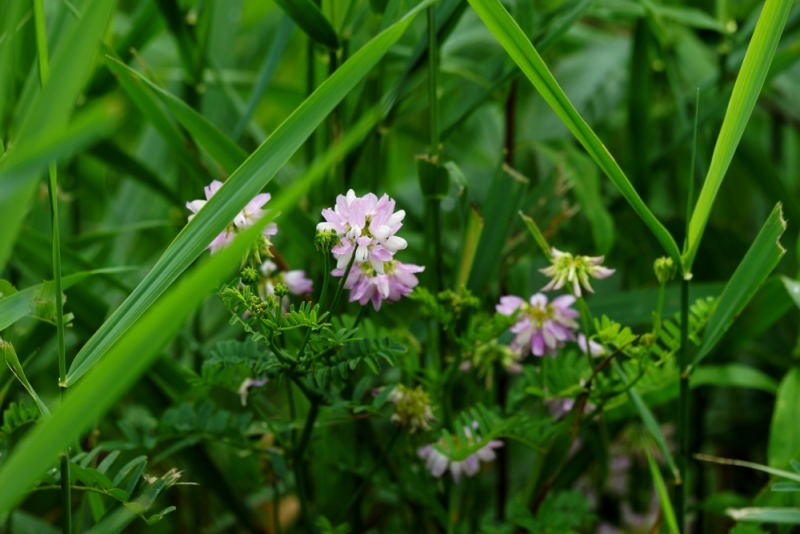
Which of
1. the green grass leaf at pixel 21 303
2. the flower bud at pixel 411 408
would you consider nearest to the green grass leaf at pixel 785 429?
→ the flower bud at pixel 411 408

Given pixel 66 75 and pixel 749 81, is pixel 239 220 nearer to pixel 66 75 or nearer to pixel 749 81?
pixel 66 75

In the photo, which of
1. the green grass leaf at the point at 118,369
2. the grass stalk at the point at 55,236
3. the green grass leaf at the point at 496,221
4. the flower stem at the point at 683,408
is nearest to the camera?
the green grass leaf at the point at 118,369

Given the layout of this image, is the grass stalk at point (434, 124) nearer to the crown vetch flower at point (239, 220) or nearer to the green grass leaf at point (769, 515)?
the crown vetch flower at point (239, 220)

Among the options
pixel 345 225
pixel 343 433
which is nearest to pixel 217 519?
pixel 343 433

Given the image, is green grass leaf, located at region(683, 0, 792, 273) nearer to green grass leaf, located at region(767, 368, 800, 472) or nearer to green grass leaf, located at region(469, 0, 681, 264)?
green grass leaf, located at region(469, 0, 681, 264)

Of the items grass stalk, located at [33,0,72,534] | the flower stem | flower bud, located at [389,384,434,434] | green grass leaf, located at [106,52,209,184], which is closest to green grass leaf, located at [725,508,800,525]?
the flower stem

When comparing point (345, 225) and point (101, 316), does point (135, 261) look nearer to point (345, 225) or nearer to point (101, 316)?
point (101, 316)

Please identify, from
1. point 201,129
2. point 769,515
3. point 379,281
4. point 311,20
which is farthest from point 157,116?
point 769,515
